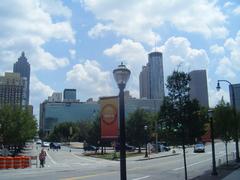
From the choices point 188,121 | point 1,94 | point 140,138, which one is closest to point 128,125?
point 140,138

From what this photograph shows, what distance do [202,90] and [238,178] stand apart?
4401 cm

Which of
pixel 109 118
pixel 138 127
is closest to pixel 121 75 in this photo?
pixel 109 118

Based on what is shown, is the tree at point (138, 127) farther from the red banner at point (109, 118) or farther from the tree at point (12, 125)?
the tree at point (12, 125)

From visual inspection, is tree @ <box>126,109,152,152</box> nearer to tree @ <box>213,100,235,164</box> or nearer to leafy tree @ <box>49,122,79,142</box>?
tree @ <box>213,100,235,164</box>

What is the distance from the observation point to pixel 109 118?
67.5 m

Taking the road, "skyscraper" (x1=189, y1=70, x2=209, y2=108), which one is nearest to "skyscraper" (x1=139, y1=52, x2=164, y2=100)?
"skyscraper" (x1=189, y1=70, x2=209, y2=108)

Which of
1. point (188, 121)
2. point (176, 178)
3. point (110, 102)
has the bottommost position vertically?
point (176, 178)

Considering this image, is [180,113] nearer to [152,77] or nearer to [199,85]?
[199,85]

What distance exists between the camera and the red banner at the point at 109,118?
6612 cm

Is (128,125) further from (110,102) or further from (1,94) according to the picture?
(1,94)

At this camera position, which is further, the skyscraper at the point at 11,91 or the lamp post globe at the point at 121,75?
the skyscraper at the point at 11,91

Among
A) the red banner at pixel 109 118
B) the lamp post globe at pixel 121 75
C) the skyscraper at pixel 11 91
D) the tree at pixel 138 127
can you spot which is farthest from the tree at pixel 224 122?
the skyscraper at pixel 11 91

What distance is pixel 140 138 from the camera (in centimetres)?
7175

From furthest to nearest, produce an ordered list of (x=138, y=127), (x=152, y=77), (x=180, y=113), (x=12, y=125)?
(x=152, y=77) → (x=138, y=127) → (x=12, y=125) → (x=180, y=113)
